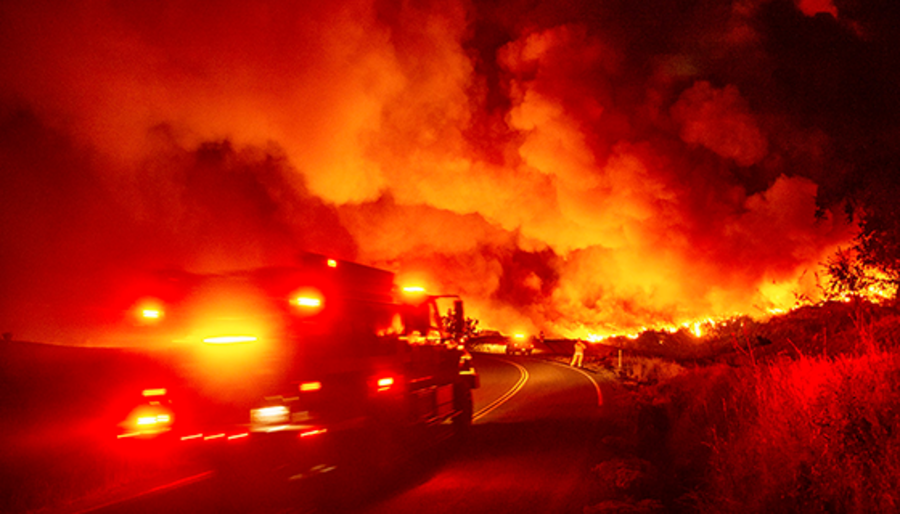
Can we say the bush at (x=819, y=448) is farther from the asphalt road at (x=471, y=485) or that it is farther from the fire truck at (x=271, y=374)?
the fire truck at (x=271, y=374)

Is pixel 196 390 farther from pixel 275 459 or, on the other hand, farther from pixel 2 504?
pixel 2 504

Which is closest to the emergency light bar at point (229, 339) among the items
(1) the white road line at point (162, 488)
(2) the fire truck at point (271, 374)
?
(2) the fire truck at point (271, 374)

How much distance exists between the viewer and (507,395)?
19.5 meters

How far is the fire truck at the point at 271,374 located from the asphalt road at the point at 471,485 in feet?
2.05

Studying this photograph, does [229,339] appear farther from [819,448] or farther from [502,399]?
[502,399]

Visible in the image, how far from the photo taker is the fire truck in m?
8.03

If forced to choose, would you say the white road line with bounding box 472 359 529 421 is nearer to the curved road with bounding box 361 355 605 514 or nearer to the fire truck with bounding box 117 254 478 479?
the curved road with bounding box 361 355 605 514

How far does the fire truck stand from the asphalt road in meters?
0.63

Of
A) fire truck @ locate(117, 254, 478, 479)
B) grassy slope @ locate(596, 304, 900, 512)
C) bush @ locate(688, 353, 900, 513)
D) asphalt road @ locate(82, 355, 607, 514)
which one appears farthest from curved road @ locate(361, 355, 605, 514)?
bush @ locate(688, 353, 900, 513)

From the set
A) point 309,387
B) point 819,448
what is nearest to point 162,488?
point 309,387

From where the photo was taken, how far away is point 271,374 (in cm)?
805

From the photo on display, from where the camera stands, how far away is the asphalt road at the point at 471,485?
23.4ft

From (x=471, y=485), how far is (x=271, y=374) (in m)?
2.92

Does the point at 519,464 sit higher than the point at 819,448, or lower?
lower
